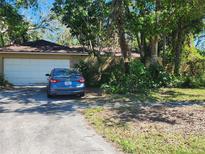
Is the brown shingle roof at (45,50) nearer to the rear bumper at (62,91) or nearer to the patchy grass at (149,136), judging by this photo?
the rear bumper at (62,91)

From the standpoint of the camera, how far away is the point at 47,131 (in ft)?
30.6

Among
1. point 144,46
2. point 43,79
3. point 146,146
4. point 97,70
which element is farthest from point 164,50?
point 146,146

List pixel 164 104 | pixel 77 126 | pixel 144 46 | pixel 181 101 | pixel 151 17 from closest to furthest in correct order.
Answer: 1. pixel 77 126
2. pixel 164 104
3. pixel 181 101
4. pixel 151 17
5. pixel 144 46

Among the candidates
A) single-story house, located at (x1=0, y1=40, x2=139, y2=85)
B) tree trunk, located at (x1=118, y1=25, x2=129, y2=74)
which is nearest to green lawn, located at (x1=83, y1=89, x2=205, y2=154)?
tree trunk, located at (x1=118, y1=25, x2=129, y2=74)

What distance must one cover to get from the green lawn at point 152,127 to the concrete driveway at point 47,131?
1.56 feet

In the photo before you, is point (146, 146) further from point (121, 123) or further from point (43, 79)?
point (43, 79)

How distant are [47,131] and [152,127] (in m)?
2.98

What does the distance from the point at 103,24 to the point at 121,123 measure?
13102mm

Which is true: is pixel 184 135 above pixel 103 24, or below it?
below

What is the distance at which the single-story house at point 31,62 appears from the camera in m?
24.4

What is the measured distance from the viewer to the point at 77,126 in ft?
33.1

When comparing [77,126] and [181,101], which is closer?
[77,126]

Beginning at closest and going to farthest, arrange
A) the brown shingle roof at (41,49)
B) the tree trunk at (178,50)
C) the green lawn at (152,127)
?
the green lawn at (152,127) → the brown shingle roof at (41,49) → the tree trunk at (178,50)

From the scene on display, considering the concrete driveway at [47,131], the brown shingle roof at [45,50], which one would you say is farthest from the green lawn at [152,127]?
the brown shingle roof at [45,50]
